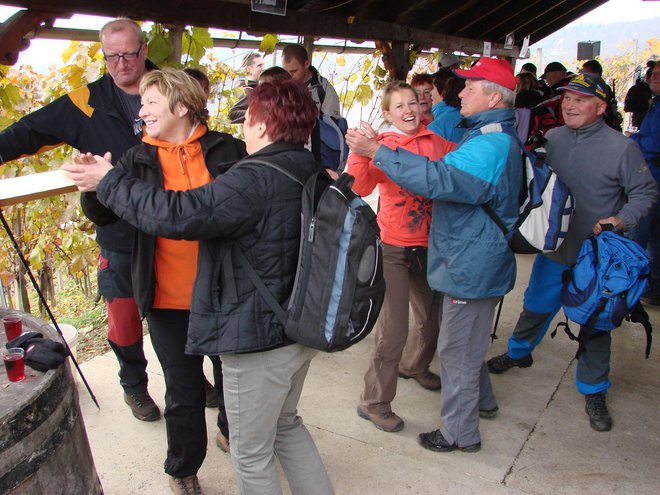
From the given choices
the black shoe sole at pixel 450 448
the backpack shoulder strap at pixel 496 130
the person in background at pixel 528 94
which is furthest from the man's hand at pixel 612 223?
the person in background at pixel 528 94

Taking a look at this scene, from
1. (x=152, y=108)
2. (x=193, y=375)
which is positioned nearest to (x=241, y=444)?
(x=193, y=375)

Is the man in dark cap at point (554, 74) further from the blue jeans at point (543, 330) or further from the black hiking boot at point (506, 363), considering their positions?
the black hiking boot at point (506, 363)

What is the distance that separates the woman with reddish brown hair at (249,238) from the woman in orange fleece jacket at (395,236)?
0.92 m

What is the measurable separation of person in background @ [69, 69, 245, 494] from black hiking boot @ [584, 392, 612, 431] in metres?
2.04

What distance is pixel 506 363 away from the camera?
12.0 ft

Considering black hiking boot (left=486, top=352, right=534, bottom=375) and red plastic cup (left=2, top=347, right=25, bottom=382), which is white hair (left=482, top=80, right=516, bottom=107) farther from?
red plastic cup (left=2, top=347, right=25, bottom=382)

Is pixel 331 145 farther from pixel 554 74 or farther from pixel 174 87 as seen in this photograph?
pixel 554 74

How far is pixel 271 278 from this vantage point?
6.04 feet

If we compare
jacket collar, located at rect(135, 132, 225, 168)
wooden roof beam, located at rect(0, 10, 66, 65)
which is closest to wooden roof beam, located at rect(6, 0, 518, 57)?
wooden roof beam, located at rect(0, 10, 66, 65)

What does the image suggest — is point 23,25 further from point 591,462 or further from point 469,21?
point 469,21

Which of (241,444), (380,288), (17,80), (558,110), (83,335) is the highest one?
(17,80)

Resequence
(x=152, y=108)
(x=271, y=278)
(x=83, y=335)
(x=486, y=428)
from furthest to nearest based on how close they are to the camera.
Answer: (x=83, y=335)
(x=486, y=428)
(x=152, y=108)
(x=271, y=278)

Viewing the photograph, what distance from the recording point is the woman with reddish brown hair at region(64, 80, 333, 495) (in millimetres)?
1690

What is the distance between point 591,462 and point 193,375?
1920 mm
